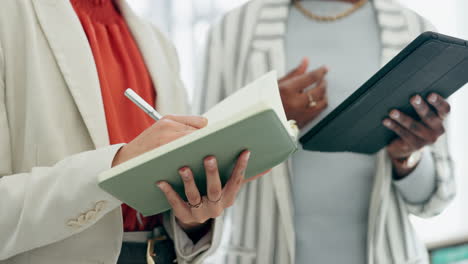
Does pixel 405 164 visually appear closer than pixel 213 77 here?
Yes

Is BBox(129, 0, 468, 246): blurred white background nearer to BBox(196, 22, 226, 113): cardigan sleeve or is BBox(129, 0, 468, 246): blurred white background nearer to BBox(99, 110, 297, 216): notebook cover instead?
BBox(196, 22, 226, 113): cardigan sleeve

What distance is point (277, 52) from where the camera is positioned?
1226mm

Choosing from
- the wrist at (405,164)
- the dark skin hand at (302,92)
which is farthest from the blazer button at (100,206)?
the wrist at (405,164)

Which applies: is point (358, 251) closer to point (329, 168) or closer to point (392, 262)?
point (392, 262)

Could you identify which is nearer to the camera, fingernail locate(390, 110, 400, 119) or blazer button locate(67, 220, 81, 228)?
blazer button locate(67, 220, 81, 228)

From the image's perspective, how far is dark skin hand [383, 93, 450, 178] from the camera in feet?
3.09

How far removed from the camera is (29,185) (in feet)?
2.14

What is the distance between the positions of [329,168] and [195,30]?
122 centimetres

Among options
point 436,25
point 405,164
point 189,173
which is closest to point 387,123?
point 405,164

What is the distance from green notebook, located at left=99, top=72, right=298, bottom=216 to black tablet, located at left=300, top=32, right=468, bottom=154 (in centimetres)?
22

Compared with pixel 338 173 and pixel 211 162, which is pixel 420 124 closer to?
pixel 338 173

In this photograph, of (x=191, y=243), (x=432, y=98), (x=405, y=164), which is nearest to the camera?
(x=191, y=243)

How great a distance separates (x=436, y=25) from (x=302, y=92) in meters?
0.99

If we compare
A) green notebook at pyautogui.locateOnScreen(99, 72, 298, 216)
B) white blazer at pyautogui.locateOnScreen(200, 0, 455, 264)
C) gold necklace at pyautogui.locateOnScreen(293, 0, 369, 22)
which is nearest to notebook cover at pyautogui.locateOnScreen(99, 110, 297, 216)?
green notebook at pyautogui.locateOnScreen(99, 72, 298, 216)
